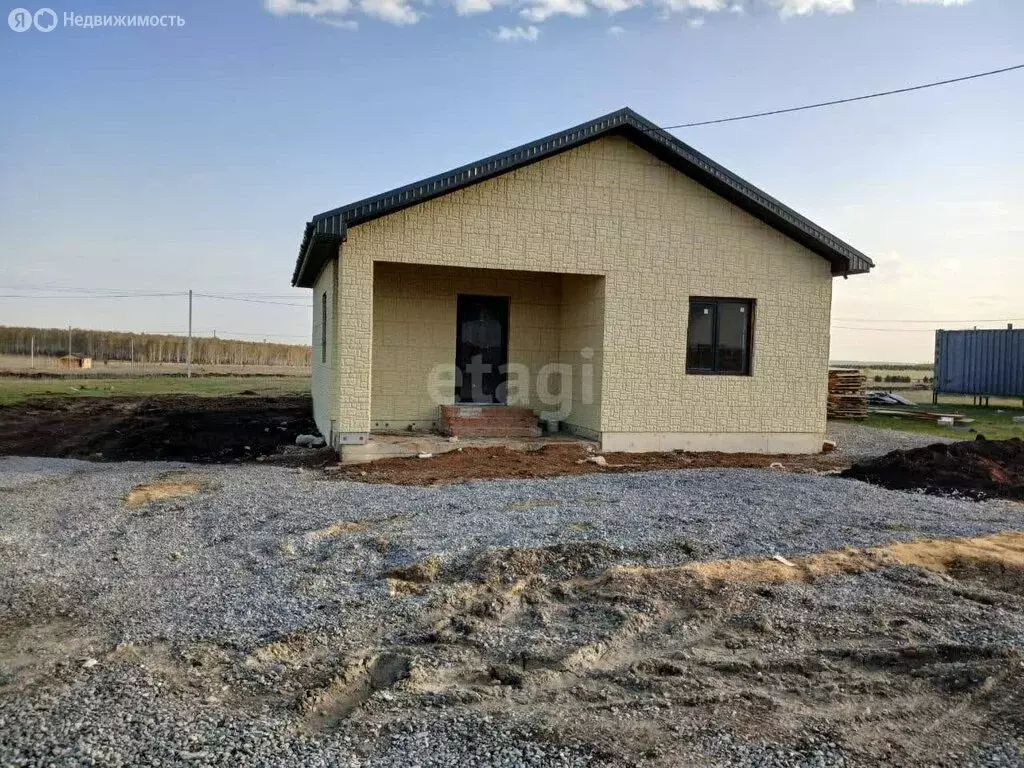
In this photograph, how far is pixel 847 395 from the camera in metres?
24.4

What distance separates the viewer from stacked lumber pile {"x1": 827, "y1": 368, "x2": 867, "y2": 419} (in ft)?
79.7

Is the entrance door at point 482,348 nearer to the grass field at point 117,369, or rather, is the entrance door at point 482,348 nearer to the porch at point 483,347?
the porch at point 483,347

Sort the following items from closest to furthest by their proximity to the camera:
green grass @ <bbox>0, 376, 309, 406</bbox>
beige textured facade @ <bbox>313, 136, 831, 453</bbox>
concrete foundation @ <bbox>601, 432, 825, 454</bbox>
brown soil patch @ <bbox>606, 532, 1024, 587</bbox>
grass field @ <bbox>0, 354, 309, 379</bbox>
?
brown soil patch @ <bbox>606, 532, 1024, 587</bbox>, beige textured facade @ <bbox>313, 136, 831, 453</bbox>, concrete foundation @ <bbox>601, 432, 825, 454</bbox>, green grass @ <bbox>0, 376, 309, 406</bbox>, grass field @ <bbox>0, 354, 309, 379</bbox>

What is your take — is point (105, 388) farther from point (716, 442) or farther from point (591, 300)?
point (716, 442)

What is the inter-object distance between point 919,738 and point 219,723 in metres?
3.46

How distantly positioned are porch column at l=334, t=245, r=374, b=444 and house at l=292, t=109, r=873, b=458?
2cm

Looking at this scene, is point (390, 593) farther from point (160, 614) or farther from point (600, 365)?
point (600, 365)

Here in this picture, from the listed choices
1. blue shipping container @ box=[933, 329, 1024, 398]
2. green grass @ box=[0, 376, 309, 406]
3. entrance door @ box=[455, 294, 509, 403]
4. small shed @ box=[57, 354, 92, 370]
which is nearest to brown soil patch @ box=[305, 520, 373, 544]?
entrance door @ box=[455, 294, 509, 403]

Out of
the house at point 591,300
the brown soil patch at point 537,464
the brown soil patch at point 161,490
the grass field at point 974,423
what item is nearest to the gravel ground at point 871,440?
the grass field at point 974,423

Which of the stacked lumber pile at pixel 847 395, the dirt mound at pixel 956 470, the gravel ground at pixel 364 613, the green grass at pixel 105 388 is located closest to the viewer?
the gravel ground at pixel 364 613

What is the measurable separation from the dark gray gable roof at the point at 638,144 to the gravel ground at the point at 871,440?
3669 millimetres

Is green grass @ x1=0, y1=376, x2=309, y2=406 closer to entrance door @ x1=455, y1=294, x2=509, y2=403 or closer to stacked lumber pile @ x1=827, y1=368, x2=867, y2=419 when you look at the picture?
entrance door @ x1=455, y1=294, x2=509, y2=403

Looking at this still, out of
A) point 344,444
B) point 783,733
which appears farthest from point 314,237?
point 783,733

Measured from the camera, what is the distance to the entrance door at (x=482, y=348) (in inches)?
605
